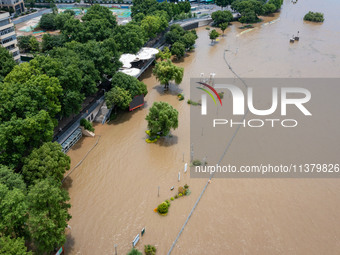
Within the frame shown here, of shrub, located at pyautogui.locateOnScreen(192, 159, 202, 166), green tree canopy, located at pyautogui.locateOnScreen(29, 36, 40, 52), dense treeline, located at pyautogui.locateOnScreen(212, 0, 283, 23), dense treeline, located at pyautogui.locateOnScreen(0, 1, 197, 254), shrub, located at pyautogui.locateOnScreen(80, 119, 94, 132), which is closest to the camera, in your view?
dense treeline, located at pyautogui.locateOnScreen(0, 1, 197, 254)

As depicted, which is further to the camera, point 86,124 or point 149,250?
point 86,124

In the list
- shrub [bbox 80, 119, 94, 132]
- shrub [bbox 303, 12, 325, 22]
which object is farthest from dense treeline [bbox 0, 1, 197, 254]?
shrub [bbox 303, 12, 325, 22]

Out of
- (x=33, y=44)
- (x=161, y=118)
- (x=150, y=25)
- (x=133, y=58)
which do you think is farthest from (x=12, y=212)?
(x=150, y=25)

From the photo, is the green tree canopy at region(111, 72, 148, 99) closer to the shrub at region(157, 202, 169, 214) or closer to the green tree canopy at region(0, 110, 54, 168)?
the green tree canopy at region(0, 110, 54, 168)

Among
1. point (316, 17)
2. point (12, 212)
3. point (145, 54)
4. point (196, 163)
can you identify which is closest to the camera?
point (12, 212)

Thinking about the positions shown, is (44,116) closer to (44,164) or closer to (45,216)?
(44,164)

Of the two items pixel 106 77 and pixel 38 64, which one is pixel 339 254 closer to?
pixel 38 64

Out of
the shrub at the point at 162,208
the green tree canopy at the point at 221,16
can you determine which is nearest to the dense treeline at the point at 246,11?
the green tree canopy at the point at 221,16
